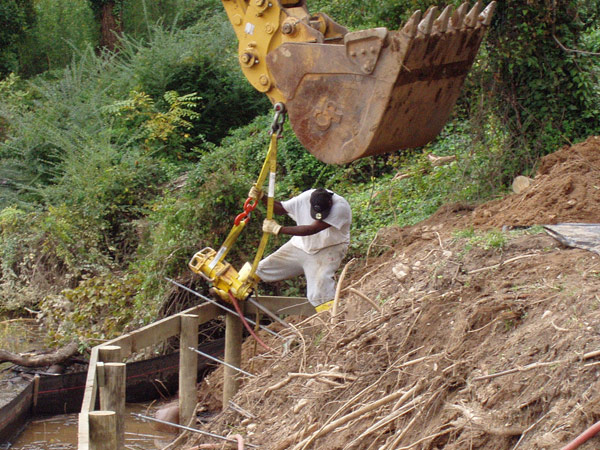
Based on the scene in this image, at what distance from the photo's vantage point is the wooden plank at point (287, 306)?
27.4 ft

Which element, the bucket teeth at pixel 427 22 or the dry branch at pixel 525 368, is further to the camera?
the bucket teeth at pixel 427 22

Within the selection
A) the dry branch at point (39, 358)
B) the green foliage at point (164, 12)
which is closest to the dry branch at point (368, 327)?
the dry branch at point (39, 358)

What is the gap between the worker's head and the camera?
771 centimetres

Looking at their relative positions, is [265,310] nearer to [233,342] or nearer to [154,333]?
[233,342]

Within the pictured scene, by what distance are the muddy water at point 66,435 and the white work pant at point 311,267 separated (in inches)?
79.2

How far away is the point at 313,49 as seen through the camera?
18.3ft

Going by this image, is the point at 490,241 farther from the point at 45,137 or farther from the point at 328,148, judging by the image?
the point at 45,137

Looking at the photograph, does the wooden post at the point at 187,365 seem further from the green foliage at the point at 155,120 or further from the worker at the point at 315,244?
the green foliage at the point at 155,120

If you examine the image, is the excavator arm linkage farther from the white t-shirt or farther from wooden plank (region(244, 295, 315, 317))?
wooden plank (region(244, 295, 315, 317))

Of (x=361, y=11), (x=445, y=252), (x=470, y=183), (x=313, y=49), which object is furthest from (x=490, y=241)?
(x=361, y=11)

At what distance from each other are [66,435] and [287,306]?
8.83 ft

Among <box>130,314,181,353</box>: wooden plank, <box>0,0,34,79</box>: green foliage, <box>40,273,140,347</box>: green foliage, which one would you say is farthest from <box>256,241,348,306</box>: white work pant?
<box>0,0,34,79</box>: green foliage

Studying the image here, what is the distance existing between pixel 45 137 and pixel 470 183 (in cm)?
1000

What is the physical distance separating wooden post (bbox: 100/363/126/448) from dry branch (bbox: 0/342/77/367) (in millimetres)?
4268
